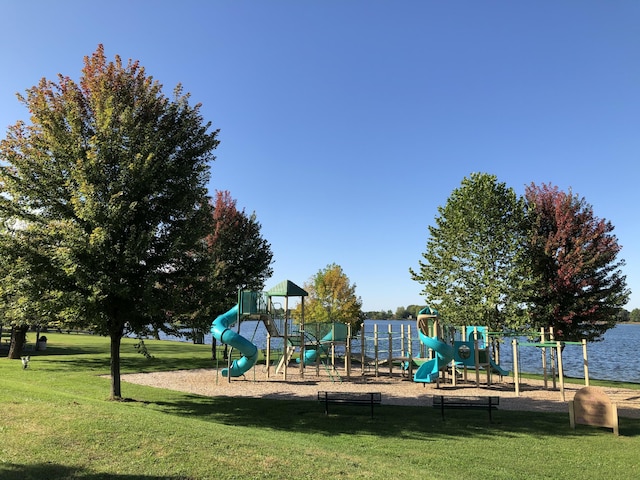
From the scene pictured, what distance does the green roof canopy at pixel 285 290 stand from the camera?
22500 mm

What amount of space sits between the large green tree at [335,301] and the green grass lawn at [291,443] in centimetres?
2243

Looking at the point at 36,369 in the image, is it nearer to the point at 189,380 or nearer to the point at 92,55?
the point at 189,380

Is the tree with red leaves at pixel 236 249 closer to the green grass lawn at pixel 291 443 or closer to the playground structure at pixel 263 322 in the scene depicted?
the playground structure at pixel 263 322

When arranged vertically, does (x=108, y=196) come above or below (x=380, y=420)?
above

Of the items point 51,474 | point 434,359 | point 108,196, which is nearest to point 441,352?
point 434,359

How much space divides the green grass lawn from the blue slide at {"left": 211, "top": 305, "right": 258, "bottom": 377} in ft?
18.8

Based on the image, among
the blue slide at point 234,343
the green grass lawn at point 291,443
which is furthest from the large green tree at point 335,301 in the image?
the green grass lawn at point 291,443

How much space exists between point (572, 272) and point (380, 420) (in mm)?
13501

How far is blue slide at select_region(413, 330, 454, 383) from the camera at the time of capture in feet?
63.1

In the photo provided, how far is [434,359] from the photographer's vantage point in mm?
19844

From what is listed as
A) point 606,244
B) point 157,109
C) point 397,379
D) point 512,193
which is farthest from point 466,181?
point 157,109

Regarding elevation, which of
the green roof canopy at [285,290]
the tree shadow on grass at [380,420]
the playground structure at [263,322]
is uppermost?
the green roof canopy at [285,290]

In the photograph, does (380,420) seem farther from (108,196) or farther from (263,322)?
(263,322)

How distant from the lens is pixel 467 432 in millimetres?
10867
